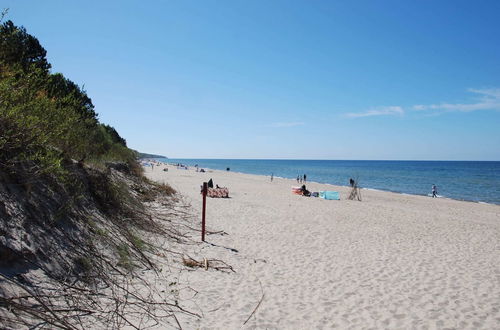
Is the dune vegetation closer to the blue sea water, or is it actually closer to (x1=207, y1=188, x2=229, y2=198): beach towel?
(x1=207, y1=188, x2=229, y2=198): beach towel

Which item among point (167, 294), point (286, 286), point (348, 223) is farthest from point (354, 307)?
point (348, 223)

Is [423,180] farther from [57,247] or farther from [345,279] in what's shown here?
[57,247]

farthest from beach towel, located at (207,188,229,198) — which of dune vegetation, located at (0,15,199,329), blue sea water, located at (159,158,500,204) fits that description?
dune vegetation, located at (0,15,199,329)

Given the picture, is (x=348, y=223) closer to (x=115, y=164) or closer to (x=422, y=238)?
(x=422, y=238)

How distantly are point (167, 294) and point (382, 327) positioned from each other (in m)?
3.16

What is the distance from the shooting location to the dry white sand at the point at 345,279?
15.1 feet

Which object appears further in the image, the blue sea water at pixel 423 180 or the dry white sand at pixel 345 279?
the blue sea water at pixel 423 180

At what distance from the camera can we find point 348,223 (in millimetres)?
12539

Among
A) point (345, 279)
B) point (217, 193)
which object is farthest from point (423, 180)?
point (345, 279)

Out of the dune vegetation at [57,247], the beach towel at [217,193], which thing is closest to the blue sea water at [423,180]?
the beach towel at [217,193]

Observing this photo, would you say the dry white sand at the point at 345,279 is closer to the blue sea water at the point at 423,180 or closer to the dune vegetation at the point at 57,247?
the dune vegetation at the point at 57,247

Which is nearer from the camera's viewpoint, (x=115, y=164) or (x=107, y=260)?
(x=107, y=260)

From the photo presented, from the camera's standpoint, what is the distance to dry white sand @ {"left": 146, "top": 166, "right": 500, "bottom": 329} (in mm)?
4609

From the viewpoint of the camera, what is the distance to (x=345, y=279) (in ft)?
20.3
